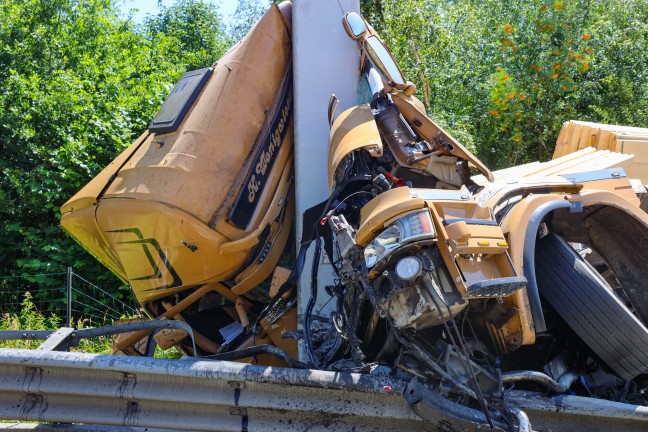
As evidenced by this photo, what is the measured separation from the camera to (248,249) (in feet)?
12.7

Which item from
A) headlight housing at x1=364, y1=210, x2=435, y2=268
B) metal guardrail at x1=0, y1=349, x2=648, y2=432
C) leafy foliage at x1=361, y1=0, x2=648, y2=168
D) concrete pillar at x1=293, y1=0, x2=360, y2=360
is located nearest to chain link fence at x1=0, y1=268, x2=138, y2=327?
concrete pillar at x1=293, y1=0, x2=360, y2=360

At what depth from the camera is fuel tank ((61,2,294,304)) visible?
361 cm

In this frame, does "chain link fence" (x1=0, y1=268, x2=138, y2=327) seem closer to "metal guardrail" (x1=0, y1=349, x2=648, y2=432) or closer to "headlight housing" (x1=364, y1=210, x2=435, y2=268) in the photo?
"metal guardrail" (x1=0, y1=349, x2=648, y2=432)

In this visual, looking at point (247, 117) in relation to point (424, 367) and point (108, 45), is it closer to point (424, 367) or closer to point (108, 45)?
point (424, 367)

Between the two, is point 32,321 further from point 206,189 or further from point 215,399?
point 215,399

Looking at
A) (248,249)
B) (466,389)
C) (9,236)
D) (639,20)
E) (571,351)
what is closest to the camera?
(466,389)

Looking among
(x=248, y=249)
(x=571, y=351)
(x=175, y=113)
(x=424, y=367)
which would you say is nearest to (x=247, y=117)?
(x=175, y=113)

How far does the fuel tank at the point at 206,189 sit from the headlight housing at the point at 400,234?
0.96m

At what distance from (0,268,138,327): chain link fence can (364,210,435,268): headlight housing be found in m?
5.04

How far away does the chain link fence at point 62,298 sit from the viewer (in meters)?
7.60

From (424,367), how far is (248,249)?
1239mm

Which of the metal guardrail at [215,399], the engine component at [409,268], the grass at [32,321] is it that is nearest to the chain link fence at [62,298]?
the grass at [32,321]

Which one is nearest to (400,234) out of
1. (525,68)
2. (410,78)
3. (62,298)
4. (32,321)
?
(32,321)

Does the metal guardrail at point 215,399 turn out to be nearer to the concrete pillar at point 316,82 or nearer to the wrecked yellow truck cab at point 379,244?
the wrecked yellow truck cab at point 379,244
